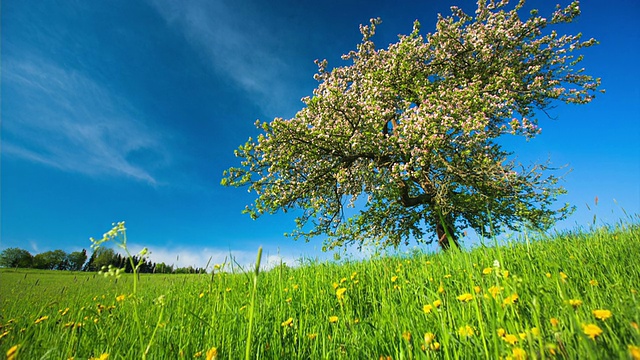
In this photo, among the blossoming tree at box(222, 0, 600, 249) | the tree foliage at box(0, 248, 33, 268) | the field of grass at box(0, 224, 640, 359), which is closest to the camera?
the field of grass at box(0, 224, 640, 359)

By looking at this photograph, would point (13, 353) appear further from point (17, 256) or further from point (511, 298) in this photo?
point (17, 256)

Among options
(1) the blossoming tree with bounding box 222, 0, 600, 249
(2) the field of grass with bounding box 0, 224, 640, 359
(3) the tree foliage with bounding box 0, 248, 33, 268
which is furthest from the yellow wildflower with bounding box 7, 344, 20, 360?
(3) the tree foliage with bounding box 0, 248, 33, 268

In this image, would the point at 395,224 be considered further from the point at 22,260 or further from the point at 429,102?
the point at 22,260

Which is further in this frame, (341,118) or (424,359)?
(341,118)

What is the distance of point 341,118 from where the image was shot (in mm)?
13430

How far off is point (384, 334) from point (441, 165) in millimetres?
11241

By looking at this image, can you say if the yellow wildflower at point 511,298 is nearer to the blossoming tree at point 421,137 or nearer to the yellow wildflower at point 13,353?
the yellow wildflower at point 13,353

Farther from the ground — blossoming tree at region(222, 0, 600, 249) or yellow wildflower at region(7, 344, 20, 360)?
blossoming tree at region(222, 0, 600, 249)

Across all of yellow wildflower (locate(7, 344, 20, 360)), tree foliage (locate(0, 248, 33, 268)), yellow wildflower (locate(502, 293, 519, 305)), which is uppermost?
tree foliage (locate(0, 248, 33, 268))

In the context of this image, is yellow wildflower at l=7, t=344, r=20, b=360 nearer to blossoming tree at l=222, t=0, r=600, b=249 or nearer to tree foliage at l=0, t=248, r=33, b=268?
blossoming tree at l=222, t=0, r=600, b=249

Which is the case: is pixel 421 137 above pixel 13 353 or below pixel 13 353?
above

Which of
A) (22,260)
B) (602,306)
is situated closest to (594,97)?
(602,306)

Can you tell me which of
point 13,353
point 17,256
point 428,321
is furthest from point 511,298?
point 17,256

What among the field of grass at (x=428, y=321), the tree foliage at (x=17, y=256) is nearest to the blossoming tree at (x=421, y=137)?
the field of grass at (x=428, y=321)
